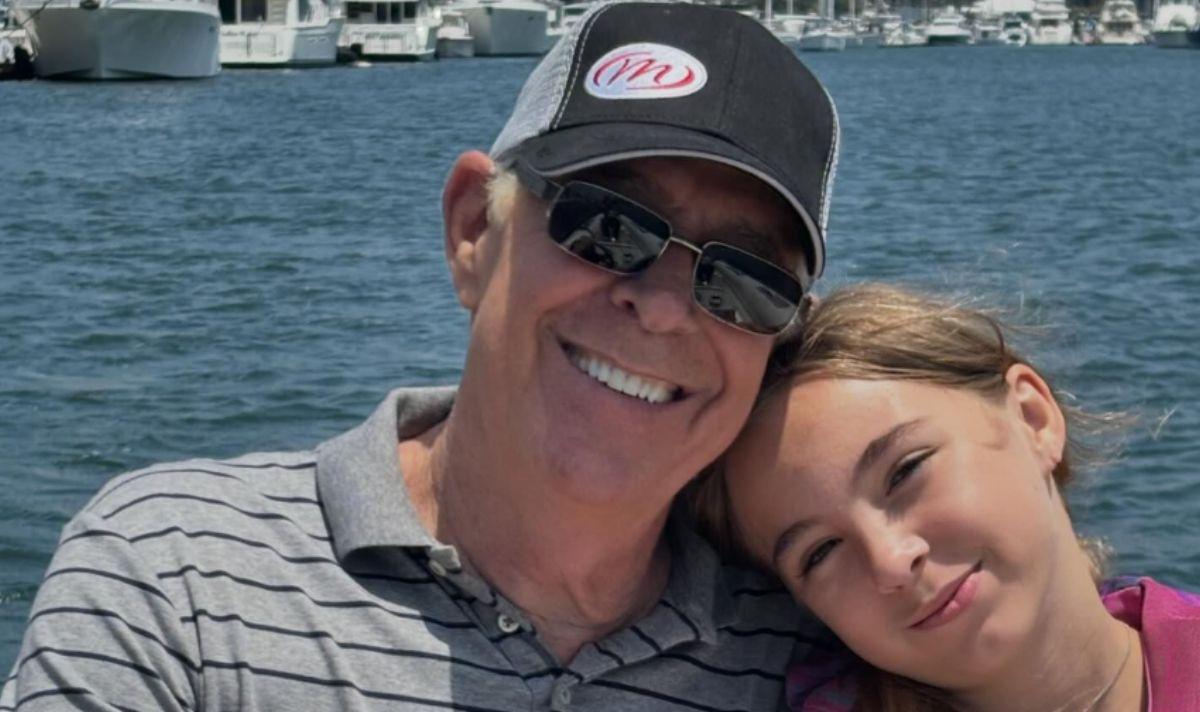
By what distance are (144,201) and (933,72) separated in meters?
47.4

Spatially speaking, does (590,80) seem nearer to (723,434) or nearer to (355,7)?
(723,434)

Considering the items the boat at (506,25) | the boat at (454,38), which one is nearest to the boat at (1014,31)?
the boat at (506,25)

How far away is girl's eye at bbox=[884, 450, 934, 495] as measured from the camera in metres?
2.66

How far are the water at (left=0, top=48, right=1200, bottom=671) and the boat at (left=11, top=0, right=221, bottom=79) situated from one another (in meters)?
4.17

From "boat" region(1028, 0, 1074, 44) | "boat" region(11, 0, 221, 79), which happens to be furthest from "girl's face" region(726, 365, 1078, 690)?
"boat" region(1028, 0, 1074, 44)

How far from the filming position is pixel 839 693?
2.76 meters

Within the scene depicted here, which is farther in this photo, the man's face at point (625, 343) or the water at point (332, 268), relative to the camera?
the water at point (332, 268)

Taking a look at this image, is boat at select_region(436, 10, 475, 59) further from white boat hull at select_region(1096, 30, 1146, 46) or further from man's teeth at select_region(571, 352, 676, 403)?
man's teeth at select_region(571, 352, 676, 403)

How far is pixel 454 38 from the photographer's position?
232 feet

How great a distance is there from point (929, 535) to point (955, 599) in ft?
0.29

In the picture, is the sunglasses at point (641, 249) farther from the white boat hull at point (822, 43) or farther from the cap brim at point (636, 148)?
the white boat hull at point (822, 43)

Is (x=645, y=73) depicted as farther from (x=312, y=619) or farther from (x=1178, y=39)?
(x=1178, y=39)

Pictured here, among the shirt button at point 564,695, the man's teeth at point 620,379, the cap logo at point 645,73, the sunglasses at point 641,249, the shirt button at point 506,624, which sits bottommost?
the shirt button at point 564,695

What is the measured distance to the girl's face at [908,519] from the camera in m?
2.61
